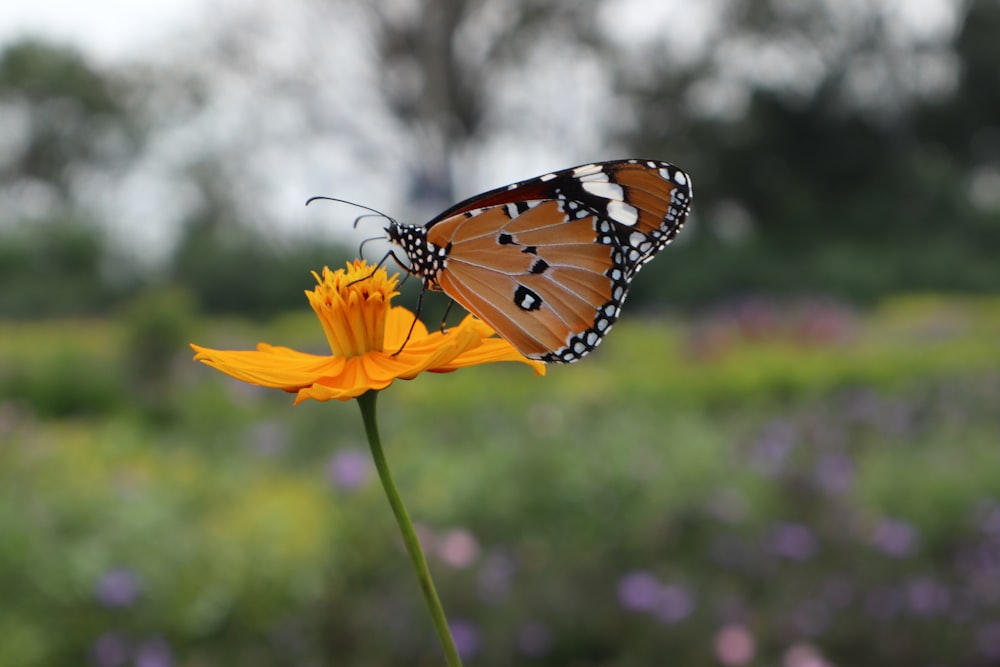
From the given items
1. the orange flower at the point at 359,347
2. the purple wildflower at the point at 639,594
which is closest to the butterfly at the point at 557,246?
the orange flower at the point at 359,347

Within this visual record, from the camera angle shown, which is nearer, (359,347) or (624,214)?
(359,347)

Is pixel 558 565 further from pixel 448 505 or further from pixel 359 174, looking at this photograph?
pixel 359 174

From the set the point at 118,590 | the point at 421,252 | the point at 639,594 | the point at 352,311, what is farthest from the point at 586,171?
the point at 118,590

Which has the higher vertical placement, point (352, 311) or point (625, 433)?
point (625, 433)

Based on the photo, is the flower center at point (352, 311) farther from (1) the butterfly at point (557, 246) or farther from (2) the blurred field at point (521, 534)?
(2) the blurred field at point (521, 534)

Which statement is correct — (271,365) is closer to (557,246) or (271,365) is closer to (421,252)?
(421,252)

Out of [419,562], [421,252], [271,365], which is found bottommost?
[419,562]

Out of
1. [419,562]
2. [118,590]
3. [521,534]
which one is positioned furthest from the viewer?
[521,534]

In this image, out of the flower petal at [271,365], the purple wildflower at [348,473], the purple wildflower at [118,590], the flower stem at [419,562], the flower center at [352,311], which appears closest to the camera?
the flower stem at [419,562]
